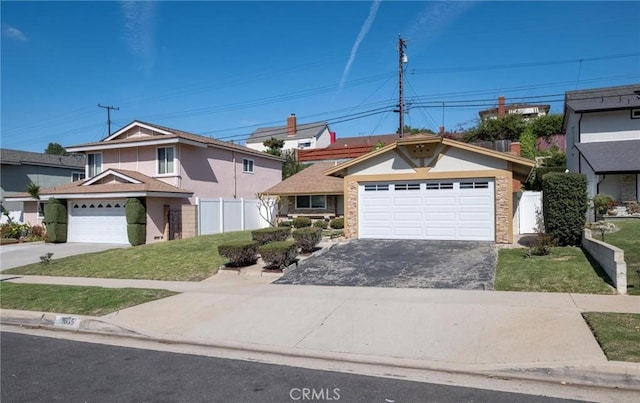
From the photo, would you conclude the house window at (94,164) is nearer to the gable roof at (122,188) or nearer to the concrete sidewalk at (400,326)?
the gable roof at (122,188)

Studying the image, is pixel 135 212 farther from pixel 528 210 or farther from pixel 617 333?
pixel 617 333

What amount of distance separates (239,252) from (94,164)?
19.6 metres

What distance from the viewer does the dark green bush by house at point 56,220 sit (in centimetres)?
2447

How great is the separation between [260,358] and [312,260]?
751cm

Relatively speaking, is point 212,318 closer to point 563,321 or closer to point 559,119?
point 563,321

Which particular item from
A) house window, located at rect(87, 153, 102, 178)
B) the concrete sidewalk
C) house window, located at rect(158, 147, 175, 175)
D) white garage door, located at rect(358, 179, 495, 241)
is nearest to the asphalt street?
the concrete sidewalk

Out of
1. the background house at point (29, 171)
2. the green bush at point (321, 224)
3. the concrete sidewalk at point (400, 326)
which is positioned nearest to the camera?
the concrete sidewalk at point (400, 326)

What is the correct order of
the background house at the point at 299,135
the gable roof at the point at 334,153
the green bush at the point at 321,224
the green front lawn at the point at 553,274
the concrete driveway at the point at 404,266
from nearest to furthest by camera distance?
the green front lawn at the point at 553,274 < the concrete driveway at the point at 404,266 < the green bush at the point at 321,224 < the gable roof at the point at 334,153 < the background house at the point at 299,135

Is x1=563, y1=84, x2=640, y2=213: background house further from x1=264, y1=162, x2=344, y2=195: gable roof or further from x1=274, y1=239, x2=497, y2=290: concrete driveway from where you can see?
x1=264, y1=162, x2=344, y2=195: gable roof

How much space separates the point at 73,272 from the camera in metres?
15.3

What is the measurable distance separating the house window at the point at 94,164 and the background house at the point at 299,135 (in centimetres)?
2930

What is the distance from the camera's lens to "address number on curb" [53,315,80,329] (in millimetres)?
8828

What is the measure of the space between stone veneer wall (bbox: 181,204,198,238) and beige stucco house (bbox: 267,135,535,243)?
8675 millimetres

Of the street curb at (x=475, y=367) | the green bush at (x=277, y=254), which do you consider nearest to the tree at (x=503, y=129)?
the green bush at (x=277, y=254)
